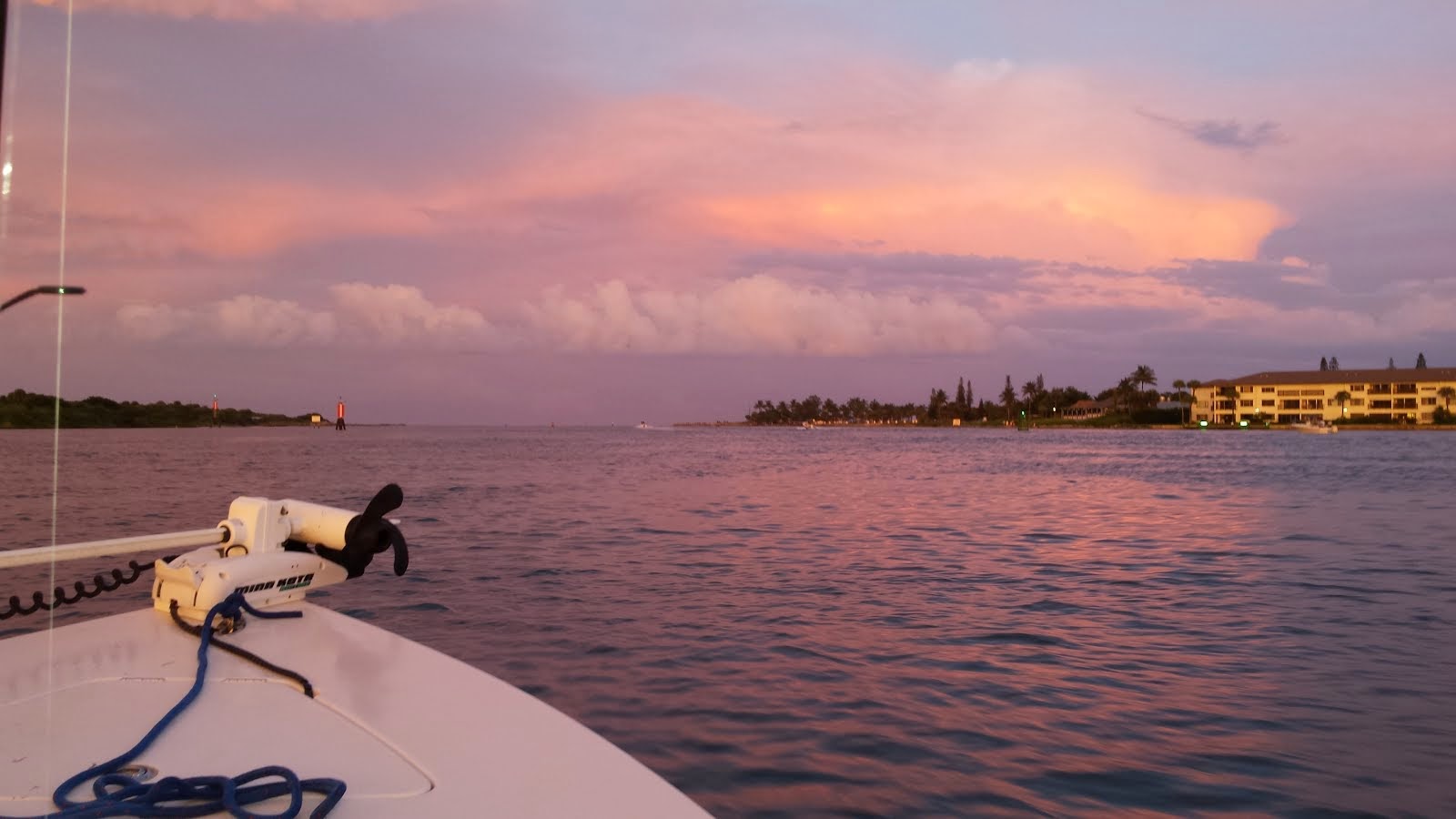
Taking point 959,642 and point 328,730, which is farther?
point 959,642

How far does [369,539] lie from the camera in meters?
4.29

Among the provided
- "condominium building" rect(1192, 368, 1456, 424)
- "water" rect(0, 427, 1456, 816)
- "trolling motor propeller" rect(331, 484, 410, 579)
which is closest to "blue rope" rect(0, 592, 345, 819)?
"trolling motor propeller" rect(331, 484, 410, 579)

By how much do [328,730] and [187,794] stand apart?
2.24ft

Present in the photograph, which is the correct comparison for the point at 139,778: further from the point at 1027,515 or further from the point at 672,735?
the point at 1027,515

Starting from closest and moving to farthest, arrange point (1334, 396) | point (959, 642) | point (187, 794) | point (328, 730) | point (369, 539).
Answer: point (187, 794) < point (328, 730) < point (369, 539) < point (959, 642) < point (1334, 396)

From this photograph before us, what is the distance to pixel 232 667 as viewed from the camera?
3.54 m

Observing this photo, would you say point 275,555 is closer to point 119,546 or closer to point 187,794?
point 119,546

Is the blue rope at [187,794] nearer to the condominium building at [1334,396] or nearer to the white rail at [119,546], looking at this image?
the white rail at [119,546]

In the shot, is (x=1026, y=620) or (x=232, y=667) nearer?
(x=232, y=667)

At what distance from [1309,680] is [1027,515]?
15.2 m

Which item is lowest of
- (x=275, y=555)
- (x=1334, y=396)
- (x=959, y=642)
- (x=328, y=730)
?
(x=959, y=642)

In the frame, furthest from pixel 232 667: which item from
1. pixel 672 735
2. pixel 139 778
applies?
pixel 672 735

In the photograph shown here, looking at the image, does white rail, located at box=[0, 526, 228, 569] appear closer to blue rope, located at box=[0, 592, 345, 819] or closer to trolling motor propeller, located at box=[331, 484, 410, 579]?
trolling motor propeller, located at box=[331, 484, 410, 579]

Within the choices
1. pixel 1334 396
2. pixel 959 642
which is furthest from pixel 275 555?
pixel 1334 396
